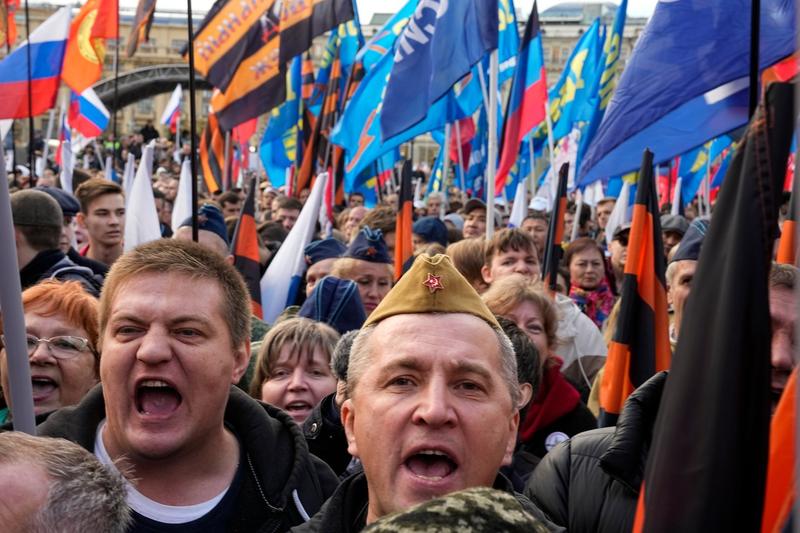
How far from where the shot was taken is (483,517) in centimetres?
154

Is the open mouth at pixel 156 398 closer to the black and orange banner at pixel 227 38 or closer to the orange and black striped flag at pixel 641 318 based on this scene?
the orange and black striped flag at pixel 641 318

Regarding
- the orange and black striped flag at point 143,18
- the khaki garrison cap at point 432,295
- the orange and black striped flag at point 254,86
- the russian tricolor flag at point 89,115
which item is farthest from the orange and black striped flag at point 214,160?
the khaki garrison cap at point 432,295

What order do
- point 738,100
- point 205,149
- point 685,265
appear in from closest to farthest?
point 685,265, point 738,100, point 205,149

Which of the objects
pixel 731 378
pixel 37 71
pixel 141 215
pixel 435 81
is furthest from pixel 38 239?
pixel 37 71

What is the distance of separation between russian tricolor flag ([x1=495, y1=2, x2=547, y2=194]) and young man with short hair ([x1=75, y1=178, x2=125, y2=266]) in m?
4.16

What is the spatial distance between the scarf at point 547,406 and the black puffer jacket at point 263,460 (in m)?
1.37

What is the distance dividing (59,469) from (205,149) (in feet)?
49.6

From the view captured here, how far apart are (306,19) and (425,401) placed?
9.54 m

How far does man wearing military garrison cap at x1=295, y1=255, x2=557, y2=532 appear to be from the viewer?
252 centimetres

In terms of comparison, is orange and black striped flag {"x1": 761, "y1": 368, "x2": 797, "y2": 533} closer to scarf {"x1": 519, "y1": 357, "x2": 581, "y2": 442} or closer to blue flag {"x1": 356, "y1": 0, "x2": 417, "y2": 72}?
scarf {"x1": 519, "y1": 357, "x2": 581, "y2": 442}

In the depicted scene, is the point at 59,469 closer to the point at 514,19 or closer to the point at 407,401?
the point at 407,401

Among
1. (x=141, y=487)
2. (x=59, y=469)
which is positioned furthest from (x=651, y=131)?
(x=59, y=469)

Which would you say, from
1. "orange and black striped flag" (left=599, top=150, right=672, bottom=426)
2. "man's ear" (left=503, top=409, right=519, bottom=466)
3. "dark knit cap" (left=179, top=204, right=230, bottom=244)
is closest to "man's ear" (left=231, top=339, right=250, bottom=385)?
"man's ear" (left=503, top=409, right=519, bottom=466)

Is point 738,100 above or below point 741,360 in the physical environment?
above
